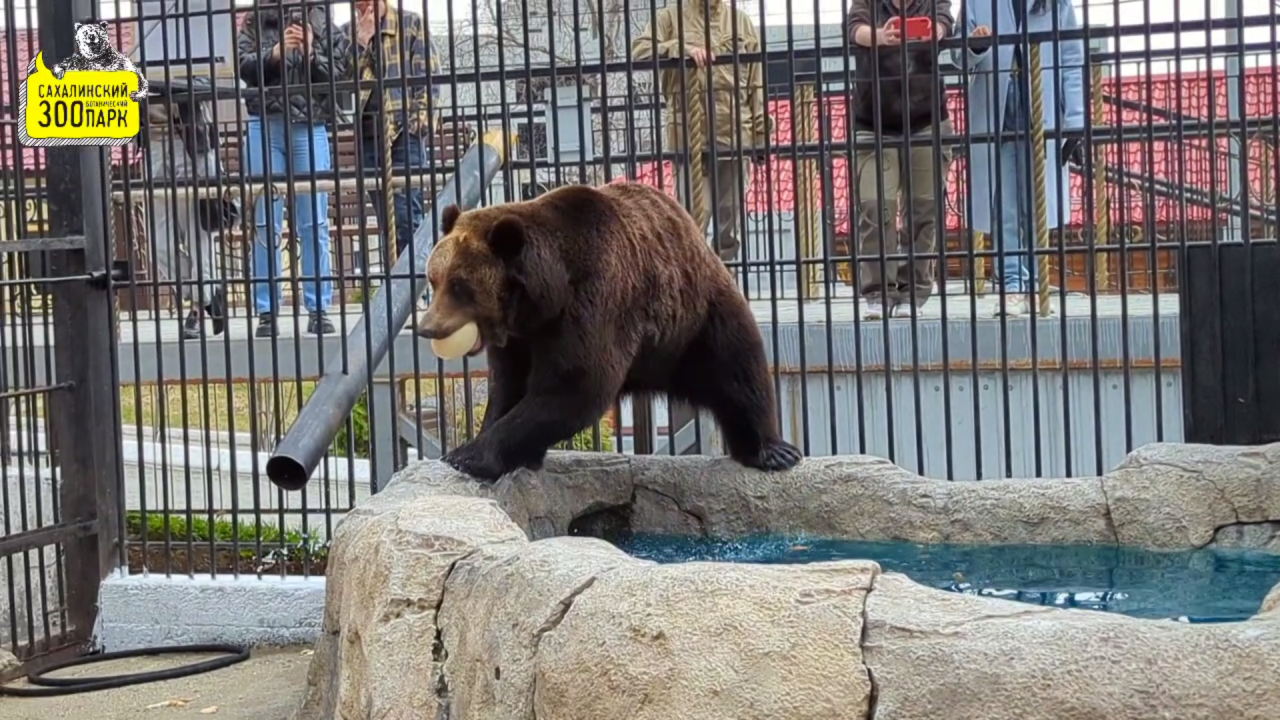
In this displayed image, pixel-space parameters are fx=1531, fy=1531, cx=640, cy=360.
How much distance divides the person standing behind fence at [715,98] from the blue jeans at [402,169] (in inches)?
47.5

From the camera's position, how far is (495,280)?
5414 mm

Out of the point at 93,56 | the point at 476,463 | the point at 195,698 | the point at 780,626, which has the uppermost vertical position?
the point at 93,56

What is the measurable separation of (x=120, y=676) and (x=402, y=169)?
299 centimetres

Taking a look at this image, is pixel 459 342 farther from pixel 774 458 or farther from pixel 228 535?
pixel 228 535

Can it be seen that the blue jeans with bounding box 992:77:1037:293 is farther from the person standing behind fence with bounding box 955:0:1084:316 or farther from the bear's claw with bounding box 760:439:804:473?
the bear's claw with bounding box 760:439:804:473

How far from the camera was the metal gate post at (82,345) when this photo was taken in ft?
22.3

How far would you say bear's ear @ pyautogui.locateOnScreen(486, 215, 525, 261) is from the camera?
5.35 meters

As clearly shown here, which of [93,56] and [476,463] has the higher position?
[93,56]

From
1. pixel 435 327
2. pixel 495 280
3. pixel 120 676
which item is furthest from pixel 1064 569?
pixel 120 676

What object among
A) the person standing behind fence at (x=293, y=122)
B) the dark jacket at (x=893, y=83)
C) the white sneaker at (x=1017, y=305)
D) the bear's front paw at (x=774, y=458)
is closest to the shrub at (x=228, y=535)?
the person standing behind fence at (x=293, y=122)

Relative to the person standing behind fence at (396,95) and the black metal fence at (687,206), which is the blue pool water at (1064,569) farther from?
the person standing behind fence at (396,95)

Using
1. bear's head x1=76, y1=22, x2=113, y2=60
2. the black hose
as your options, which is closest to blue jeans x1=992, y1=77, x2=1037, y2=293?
the black hose

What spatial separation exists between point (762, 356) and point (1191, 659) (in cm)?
344

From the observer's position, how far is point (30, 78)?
6723 mm
